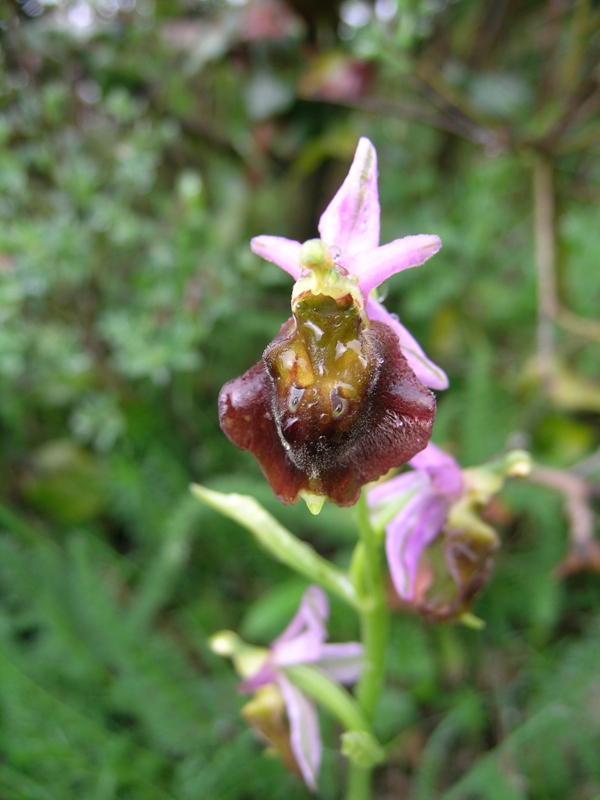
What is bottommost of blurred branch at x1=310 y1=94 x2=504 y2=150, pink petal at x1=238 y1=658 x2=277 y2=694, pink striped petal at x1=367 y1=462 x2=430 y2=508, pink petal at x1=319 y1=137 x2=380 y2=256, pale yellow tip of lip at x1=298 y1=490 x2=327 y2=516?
pink petal at x1=238 y1=658 x2=277 y2=694

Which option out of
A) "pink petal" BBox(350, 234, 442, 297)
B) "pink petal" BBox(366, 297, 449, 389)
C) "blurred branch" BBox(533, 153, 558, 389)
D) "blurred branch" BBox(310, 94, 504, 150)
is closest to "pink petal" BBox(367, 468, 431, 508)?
"pink petal" BBox(366, 297, 449, 389)

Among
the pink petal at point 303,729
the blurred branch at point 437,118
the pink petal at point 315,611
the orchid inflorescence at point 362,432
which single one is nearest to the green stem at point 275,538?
the orchid inflorescence at point 362,432

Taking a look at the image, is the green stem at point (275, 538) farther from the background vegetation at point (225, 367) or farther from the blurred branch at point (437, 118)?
the blurred branch at point (437, 118)

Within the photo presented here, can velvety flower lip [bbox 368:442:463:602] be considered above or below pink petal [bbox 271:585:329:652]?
above

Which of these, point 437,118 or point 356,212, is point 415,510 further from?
point 437,118

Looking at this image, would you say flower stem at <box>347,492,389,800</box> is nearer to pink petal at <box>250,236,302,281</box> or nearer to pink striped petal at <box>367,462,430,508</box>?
pink striped petal at <box>367,462,430,508</box>

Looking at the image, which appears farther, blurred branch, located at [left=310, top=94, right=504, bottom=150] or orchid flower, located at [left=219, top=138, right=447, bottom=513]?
blurred branch, located at [left=310, top=94, right=504, bottom=150]

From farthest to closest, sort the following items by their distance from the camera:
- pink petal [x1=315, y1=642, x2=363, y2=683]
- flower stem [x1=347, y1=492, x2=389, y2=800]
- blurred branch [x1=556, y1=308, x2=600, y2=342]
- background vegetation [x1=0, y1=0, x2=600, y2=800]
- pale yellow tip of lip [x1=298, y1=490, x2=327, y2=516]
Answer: blurred branch [x1=556, y1=308, x2=600, y2=342] → background vegetation [x1=0, y1=0, x2=600, y2=800] → pink petal [x1=315, y1=642, x2=363, y2=683] → flower stem [x1=347, y1=492, x2=389, y2=800] → pale yellow tip of lip [x1=298, y1=490, x2=327, y2=516]

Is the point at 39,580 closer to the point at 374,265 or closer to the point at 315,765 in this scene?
the point at 315,765

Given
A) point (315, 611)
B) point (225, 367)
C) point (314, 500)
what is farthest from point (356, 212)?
point (225, 367)
